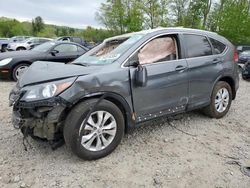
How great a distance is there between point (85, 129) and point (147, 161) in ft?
2.81

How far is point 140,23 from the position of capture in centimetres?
2797

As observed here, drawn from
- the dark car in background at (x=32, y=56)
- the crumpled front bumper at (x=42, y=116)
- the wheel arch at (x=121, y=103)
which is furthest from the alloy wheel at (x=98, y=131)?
the dark car in background at (x=32, y=56)

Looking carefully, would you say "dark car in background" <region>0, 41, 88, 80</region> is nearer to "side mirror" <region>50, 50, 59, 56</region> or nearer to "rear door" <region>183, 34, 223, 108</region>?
"side mirror" <region>50, 50, 59, 56</region>

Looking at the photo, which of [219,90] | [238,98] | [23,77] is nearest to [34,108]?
[23,77]

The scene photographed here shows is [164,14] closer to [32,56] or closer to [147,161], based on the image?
[32,56]

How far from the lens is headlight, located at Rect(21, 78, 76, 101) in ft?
9.81

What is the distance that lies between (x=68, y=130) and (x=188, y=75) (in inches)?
80.9

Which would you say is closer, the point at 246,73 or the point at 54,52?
the point at 54,52

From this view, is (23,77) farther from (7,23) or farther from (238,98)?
(7,23)

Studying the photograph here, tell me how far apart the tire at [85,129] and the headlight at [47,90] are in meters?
0.27

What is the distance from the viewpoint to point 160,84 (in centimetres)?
371

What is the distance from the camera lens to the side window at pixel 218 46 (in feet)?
15.2

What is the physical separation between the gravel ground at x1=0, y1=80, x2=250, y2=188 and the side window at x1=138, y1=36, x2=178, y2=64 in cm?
114

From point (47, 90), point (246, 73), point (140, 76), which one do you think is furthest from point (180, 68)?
point (246, 73)
